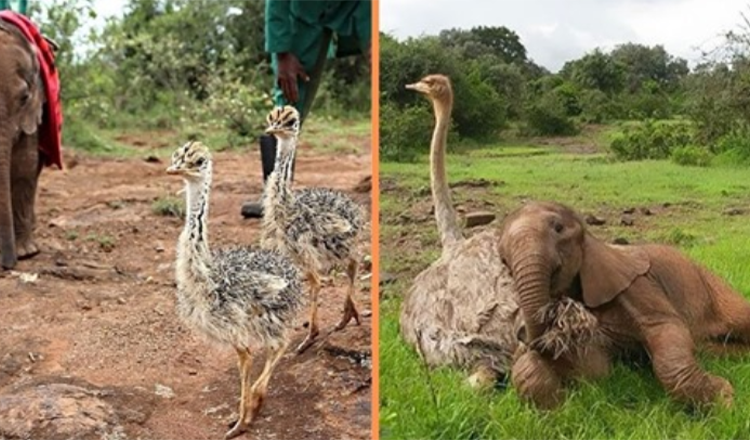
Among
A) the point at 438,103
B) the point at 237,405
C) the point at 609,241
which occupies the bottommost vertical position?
the point at 237,405

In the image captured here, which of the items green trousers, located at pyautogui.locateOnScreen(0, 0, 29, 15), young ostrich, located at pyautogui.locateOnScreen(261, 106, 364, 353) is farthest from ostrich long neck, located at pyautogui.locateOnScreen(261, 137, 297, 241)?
green trousers, located at pyautogui.locateOnScreen(0, 0, 29, 15)

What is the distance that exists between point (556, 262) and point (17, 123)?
175 cm

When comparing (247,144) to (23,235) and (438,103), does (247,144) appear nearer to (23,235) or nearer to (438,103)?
(23,235)

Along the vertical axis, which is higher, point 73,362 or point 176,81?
point 176,81

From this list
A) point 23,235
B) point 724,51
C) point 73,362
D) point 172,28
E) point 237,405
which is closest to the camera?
point 724,51

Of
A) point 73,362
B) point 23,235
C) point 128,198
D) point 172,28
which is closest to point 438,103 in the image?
point 73,362

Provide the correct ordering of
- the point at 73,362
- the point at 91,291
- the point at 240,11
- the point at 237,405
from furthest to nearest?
the point at 240,11 → the point at 91,291 → the point at 73,362 → the point at 237,405

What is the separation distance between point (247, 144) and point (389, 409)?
358 centimetres

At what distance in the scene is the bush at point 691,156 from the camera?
82.2 inches

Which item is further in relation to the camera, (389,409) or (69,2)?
(69,2)

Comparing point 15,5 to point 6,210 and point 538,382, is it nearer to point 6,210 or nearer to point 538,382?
point 6,210

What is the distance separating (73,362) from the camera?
2.56 meters

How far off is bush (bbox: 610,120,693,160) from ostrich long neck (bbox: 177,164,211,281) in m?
0.73

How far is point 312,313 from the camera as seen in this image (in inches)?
96.7
